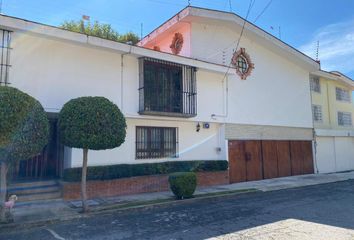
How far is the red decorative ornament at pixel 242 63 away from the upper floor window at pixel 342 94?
10.8 meters

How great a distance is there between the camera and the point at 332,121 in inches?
878

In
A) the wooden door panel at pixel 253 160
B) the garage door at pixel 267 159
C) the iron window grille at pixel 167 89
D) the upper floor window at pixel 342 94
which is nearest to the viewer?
the iron window grille at pixel 167 89

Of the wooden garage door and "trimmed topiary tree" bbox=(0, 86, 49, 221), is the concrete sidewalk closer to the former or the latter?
"trimmed topiary tree" bbox=(0, 86, 49, 221)

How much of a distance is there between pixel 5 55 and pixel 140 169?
20.4 ft

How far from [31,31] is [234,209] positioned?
8.55 metres

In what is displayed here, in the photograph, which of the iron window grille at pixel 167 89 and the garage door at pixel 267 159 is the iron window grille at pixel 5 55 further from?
the garage door at pixel 267 159

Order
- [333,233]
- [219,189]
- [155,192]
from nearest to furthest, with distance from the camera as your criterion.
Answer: [333,233] → [155,192] → [219,189]

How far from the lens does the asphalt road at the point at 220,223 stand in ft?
21.5

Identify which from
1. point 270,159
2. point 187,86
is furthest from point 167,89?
point 270,159

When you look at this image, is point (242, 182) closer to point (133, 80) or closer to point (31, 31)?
point (133, 80)

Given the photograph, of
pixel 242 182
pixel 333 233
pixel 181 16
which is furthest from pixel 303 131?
pixel 333 233

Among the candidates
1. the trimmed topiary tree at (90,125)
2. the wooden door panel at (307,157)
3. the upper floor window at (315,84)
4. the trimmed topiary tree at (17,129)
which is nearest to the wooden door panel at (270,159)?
the wooden door panel at (307,157)

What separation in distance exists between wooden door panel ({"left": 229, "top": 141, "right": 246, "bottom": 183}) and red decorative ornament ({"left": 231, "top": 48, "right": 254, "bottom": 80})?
3870mm

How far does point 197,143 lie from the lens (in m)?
14.5
